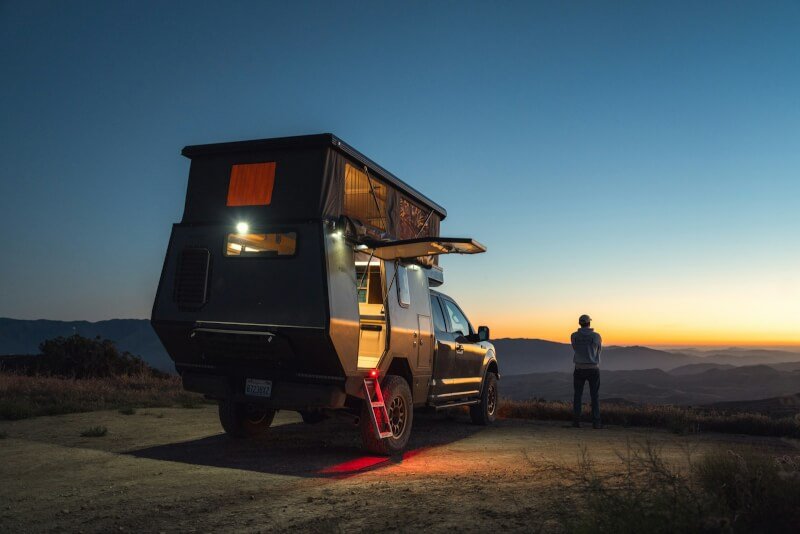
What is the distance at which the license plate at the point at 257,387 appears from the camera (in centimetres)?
795

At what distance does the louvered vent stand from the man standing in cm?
694

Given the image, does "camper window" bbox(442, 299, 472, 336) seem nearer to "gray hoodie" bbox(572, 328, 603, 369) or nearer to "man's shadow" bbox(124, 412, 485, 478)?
"man's shadow" bbox(124, 412, 485, 478)

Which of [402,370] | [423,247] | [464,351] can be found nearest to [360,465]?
[402,370]

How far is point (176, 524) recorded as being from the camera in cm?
493

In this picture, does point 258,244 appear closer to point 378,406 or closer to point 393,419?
point 378,406

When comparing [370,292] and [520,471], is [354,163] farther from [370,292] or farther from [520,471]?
[520,471]

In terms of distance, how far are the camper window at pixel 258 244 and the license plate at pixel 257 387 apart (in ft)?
5.00

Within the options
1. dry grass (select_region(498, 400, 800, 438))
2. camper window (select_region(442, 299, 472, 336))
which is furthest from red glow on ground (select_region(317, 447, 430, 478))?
dry grass (select_region(498, 400, 800, 438))

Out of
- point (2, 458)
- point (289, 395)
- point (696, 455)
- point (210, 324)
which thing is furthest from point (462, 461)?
point (2, 458)

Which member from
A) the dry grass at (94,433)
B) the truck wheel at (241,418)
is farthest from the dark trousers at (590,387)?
the dry grass at (94,433)

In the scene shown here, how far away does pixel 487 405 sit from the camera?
40.1ft

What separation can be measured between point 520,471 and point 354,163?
4.17m

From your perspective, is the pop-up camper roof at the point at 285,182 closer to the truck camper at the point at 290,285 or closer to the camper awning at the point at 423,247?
the truck camper at the point at 290,285

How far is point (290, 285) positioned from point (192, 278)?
1375mm
